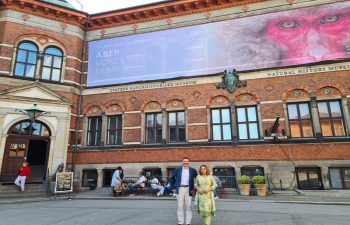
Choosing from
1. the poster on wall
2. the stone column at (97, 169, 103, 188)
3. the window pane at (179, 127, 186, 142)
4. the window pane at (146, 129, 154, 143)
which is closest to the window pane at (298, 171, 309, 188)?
the window pane at (179, 127, 186, 142)

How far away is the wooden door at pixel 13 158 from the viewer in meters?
14.5

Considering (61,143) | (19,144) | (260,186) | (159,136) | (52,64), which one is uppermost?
(52,64)

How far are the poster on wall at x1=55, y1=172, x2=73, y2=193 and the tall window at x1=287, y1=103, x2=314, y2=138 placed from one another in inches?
514

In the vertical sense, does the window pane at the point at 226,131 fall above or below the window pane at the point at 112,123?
below

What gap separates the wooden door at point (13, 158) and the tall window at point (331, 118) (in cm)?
1816

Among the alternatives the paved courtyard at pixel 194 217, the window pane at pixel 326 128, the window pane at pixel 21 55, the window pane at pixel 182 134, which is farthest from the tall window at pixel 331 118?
the window pane at pixel 21 55

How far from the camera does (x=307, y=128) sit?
46.2 ft

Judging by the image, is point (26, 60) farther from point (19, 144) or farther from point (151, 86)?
point (151, 86)

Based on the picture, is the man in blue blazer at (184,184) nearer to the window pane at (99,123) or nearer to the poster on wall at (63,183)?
the poster on wall at (63,183)

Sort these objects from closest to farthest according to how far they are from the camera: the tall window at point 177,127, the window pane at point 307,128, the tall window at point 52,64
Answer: the window pane at point 307,128 < the tall window at point 177,127 < the tall window at point 52,64

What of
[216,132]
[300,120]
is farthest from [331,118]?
[216,132]

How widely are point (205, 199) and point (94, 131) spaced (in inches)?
533

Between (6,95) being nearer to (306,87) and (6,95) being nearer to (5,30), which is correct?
(5,30)

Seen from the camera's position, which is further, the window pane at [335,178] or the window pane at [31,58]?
the window pane at [31,58]
